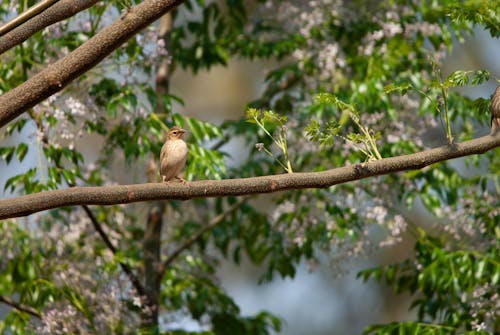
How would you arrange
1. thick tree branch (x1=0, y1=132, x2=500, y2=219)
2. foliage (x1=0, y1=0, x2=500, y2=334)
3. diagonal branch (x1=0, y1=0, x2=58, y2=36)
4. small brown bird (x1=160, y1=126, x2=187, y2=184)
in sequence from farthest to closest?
1. foliage (x1=0, y1=0, x2=500, y2=334)
2. small brown bird (x1=160, y1=126, x2=187, y2=184)
3. diagonal branch (x1=0, y1=0, x2=58, y2=36)
4. thick tree branch (x1=0, y1=132, x2=500, y2=219)

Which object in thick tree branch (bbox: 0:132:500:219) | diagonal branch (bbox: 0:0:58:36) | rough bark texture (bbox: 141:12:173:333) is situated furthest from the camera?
rough bark texture (bbox: 141:12:173:333)

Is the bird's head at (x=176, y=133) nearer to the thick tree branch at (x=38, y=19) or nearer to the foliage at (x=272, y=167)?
the foliage at (x=272, y=167)

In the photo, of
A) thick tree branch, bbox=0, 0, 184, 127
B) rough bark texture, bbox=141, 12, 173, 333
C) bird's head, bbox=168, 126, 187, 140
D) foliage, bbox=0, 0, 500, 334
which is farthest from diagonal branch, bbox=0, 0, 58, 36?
rough bark texture, bbox=141, 12, 173, 333

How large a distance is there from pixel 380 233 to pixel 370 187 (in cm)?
245

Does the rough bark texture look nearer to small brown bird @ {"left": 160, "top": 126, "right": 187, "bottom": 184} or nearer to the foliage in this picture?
the foliage

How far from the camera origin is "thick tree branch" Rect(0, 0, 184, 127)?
11.6 ft

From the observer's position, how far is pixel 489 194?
736 cm

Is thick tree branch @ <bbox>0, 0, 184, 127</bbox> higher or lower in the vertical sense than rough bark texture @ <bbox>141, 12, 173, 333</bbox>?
lower

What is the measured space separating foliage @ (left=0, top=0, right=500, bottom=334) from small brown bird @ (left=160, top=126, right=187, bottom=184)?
253 millimetres

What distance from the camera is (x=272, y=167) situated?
802 cm

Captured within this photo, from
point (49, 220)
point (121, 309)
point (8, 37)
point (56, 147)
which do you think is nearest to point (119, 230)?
point (49, 220)

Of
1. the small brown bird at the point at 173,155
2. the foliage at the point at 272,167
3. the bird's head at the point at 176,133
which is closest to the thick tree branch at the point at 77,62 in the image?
the foliage at the point at 272,167

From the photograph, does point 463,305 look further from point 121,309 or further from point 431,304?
point 121,309

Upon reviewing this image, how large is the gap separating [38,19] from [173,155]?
279cm
